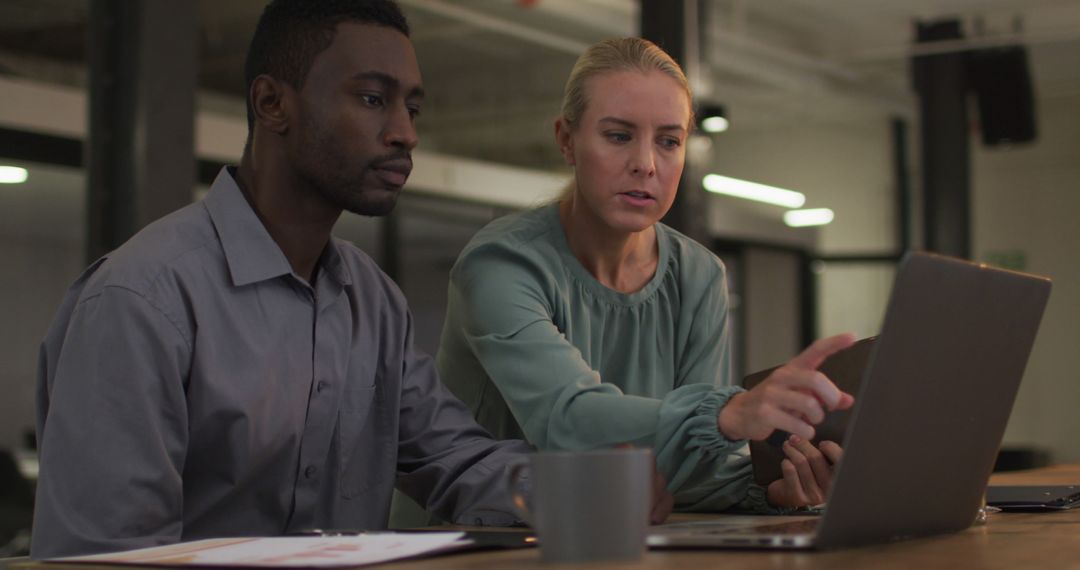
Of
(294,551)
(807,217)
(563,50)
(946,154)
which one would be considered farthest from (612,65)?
(807,217)

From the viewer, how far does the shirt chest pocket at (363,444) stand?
1773 millimetres

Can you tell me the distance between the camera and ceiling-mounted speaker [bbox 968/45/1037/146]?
881cm

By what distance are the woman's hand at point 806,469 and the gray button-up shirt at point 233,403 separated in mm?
355

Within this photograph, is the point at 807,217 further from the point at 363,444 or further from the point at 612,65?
the point at 363,444

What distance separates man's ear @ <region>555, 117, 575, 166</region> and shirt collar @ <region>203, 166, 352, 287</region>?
23.4 inches

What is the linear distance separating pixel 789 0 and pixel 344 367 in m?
8.15

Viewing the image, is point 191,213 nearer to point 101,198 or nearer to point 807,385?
point 807,385

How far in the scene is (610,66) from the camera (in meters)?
2.06

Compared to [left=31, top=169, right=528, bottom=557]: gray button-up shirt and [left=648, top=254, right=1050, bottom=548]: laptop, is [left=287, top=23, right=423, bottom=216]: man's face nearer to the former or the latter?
[left=31, top=169, right=528, bottom=557]: gray button-up shirt

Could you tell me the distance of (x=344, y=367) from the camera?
1776mm

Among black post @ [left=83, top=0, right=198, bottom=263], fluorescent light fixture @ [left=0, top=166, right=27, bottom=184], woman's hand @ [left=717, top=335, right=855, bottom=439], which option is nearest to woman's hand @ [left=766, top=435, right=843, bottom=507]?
woman's hand @ [left=717, top=335, right=855, bottom=439]

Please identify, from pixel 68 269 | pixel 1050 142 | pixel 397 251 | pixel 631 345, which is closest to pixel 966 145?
pixel 1050 142

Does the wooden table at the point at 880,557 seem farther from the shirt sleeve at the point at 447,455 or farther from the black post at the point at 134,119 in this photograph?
the black post at the point at 134,119

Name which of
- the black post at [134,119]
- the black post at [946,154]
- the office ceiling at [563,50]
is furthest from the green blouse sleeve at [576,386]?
the black post at [946,154]
